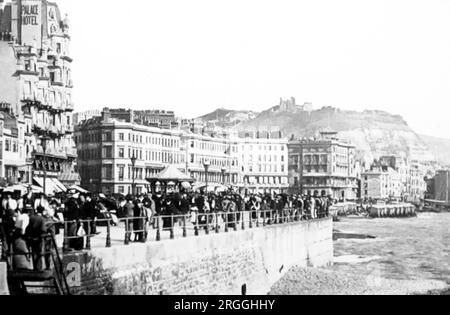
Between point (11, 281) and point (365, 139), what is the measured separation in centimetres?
12900

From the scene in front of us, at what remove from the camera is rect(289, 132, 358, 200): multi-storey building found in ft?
347

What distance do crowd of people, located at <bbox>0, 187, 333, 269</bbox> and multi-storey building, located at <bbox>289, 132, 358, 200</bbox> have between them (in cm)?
6920

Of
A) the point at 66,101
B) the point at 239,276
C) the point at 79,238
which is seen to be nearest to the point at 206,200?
the point at 239,276

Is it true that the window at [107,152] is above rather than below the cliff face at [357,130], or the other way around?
below

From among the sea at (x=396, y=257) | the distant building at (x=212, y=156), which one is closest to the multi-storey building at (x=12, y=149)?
the sea at (x=396, y=257)

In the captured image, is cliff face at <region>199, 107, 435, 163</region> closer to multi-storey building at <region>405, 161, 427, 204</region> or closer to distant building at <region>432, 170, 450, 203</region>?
distant building at <region>432, 170, 450, 203</region>

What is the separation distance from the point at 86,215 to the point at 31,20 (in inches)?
1125

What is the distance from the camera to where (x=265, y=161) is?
112375 mm

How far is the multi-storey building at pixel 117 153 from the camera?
6850 centimetres

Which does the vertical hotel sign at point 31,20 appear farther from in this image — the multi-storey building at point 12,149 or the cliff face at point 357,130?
the cliff face at point 357,130

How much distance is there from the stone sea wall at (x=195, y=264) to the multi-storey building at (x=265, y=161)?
75433mm

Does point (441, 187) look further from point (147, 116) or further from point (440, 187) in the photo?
point (147, 116)

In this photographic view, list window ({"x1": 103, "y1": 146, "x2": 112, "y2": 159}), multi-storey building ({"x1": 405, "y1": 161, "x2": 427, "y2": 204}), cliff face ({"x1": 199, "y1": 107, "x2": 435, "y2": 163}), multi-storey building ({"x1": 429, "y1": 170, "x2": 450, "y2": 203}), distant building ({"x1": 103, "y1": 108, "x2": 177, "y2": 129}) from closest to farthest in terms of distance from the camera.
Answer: window ({"x1": 103, "y1": 146, "x2": 112, "y2": 159})
distant building ({"x1": 103, "y1": 108, "x2": 177, "y2": 129})
cliff face ({"x1": 199, "y1": 107, "x2": 435, "y2": 163})
multi-storey building ({"x1": 429, "y1": 170, "x2": 450, "y2": 203})
multi-storey building ({"x1": 405, "y1": 161, "x2": 427, "y2": 204})

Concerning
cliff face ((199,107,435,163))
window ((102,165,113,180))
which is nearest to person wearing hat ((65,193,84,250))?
window ((102,165,113,180))
